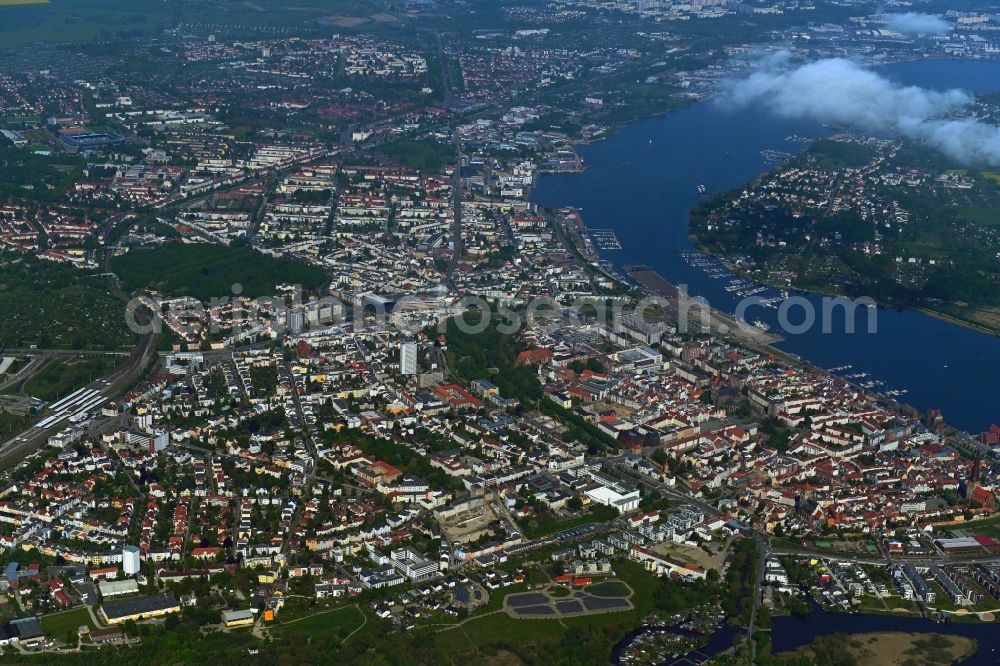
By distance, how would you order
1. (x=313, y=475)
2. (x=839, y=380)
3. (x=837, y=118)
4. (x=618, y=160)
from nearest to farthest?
(x=313, y=475)
(x=839, y=380)
(x=618, y=160)
(x=837, y=118)

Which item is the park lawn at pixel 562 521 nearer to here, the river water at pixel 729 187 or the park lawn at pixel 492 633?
the park lawn at pixel 492 633

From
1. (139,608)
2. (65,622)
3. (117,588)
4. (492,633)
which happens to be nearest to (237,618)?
(139,608)

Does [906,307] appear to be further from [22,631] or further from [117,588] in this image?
[22,631]

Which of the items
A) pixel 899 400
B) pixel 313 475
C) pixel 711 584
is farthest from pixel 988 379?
pixel 313 475

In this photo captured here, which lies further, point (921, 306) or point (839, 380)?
point (921, 306)

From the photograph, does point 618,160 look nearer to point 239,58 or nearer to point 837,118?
point 837,118

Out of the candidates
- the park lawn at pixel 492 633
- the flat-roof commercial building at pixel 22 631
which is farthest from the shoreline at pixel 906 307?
the flat-roof commercial building at pixel 22 631
